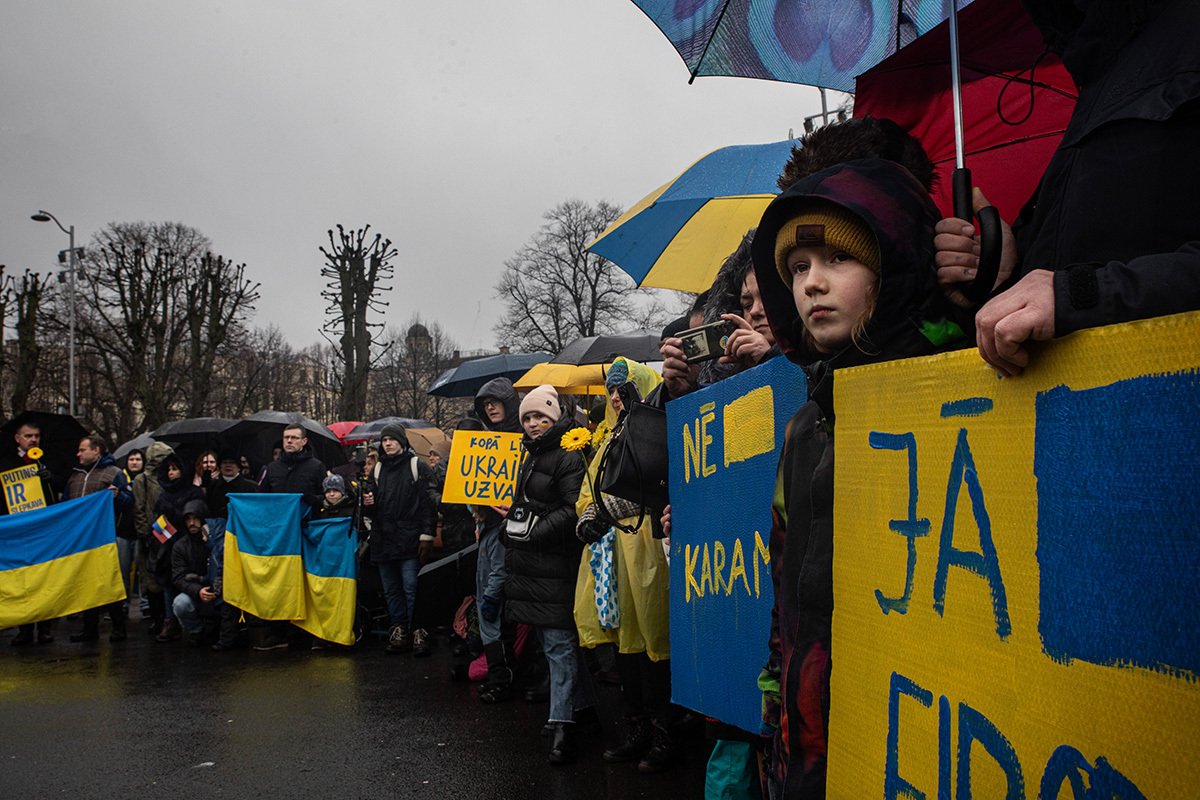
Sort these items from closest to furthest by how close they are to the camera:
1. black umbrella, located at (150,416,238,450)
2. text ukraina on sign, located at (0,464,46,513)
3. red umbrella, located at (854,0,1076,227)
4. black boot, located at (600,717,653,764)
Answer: red umbrella, located at (854,0,1076,227) < black boot, located at (600,717,653,764) < text ukraina on sign, located at (0,464,46,513) < black umbrella, located at (150,416,238,450)

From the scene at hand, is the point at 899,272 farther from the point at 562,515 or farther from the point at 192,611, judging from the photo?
the point at 192,611

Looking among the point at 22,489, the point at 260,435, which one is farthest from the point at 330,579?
the point at 260,435

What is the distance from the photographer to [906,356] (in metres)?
1.62

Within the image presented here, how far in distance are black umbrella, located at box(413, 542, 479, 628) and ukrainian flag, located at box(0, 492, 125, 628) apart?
330 centimetres

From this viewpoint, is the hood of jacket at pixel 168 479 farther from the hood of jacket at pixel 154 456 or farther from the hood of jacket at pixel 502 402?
the hood of jacket at pixel 502 402

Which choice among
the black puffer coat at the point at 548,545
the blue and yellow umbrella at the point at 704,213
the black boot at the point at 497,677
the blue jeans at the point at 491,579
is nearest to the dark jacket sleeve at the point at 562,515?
the black puffer coat at the point at 548,545

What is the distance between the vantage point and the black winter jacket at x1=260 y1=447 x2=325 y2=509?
9.38 meters

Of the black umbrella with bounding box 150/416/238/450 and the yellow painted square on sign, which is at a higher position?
the black umbrella with bounding box 150/416/238/450

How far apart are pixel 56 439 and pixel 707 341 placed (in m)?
9.74

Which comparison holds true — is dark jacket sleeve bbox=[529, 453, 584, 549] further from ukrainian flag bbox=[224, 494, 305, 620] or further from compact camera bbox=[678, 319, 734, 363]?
ukrainian flag bbox=[224, 494, 305, 620]

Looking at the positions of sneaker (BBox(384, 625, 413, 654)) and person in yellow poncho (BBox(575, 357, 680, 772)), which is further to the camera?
sneaker (BBox(384, 625, 413, 654))

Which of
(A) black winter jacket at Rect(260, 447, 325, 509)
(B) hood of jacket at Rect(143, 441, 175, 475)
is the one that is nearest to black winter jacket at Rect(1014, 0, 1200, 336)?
(A) black winter jacket at Rect(260, 447, 325, 509)

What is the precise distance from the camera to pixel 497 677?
6.52 m

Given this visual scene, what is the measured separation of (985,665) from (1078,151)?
32.4 inches
